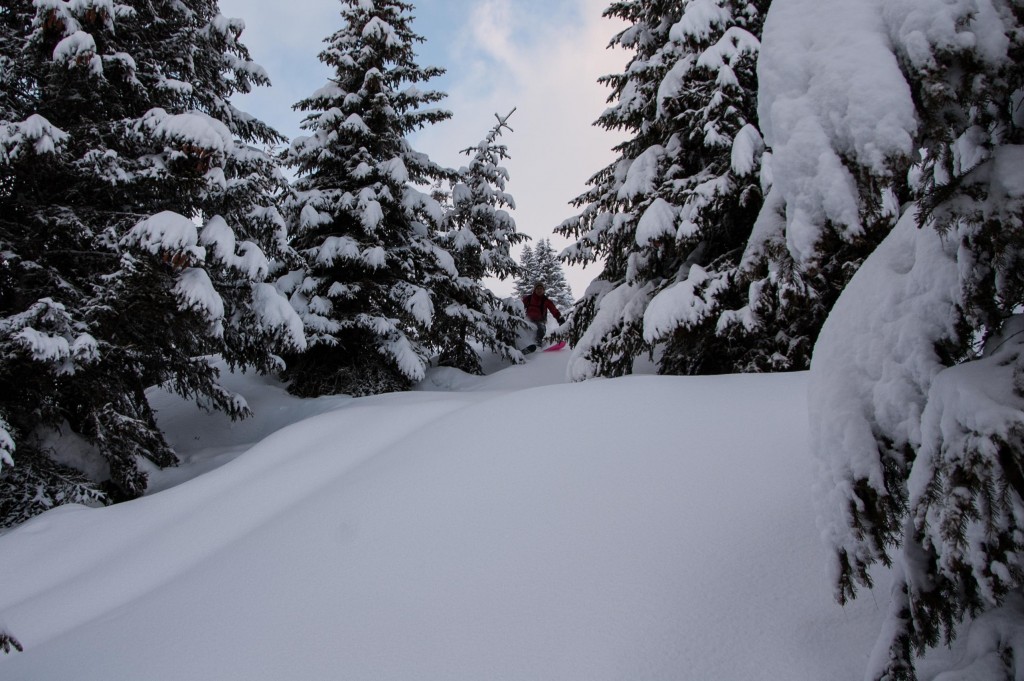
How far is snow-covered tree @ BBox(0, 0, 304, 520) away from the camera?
6.07 meters

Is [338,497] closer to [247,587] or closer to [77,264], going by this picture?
[247,587]

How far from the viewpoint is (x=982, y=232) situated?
1332 millimetres

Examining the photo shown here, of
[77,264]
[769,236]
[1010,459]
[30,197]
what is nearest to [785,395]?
[769,236]

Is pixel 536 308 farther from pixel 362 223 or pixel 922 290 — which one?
pixel 922 290

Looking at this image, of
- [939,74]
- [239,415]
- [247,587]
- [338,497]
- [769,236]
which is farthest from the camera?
[239,415]

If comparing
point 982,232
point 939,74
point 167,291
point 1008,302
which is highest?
point 167,291

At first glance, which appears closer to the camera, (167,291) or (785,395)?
(785,395)

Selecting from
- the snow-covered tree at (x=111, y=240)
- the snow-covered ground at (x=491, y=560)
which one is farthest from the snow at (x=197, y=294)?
the snow-covered ground at (x=491, y=560)

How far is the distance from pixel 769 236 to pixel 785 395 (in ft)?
9.48

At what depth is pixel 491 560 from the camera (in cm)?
297

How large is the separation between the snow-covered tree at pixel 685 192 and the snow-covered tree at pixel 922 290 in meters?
4.52

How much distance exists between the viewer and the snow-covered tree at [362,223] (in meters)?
10.8

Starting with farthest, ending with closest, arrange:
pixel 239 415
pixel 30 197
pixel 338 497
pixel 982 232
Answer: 1. pixel 239 415
2. pixel 30 197
3. pixel 338 497
4. pixel 982 232

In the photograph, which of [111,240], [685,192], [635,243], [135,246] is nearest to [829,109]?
[685,192]
